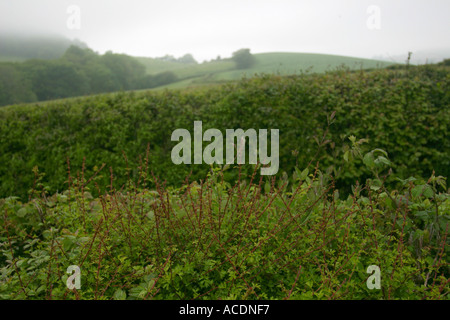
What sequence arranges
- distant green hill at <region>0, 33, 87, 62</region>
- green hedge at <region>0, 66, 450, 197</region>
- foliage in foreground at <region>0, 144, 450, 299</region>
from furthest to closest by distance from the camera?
distant green hill at <region>0, 33, 87, 62</region> → green hedge at <region>0, 66, 450, 197</region> → foliage in foreground at <region>0, 144, 450, 299</region>

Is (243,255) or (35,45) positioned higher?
(35,45)

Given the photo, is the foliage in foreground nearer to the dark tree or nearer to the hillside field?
the hillside field

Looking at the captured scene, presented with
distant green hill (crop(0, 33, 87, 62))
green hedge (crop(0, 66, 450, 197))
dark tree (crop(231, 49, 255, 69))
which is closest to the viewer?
green hedge (crop(0, 66, 450, 197))

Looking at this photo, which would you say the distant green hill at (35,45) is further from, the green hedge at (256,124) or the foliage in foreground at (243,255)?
the foliage in foreground at (243,255)

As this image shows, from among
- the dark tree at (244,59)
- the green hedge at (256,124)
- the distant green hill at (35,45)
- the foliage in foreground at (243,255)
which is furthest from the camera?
the distant green hill at (35,45)

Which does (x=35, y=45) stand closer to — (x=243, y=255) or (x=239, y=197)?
(x=239, y=197)

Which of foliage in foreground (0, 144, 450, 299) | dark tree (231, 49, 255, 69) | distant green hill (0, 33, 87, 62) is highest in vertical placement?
distant green hill (0, 33, 87, 62)

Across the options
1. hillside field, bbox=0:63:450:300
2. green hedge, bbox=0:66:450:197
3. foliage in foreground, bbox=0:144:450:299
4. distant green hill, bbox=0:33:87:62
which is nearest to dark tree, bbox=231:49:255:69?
distant green hill, bbox=0:33:87:62

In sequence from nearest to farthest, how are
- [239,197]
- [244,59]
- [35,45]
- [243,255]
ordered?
[243,255], [239,197], [244,59], [35,45]

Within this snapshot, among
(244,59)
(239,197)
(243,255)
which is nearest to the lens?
(243,255)

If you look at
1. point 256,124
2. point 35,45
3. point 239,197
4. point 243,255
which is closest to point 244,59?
point 35,45

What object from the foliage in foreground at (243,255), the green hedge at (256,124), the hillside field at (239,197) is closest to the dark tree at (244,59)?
the hillside field at (239,197)

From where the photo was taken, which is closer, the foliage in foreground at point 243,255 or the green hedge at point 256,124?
the foliage in foreground at point 243,255

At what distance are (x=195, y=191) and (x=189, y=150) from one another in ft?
12.5
